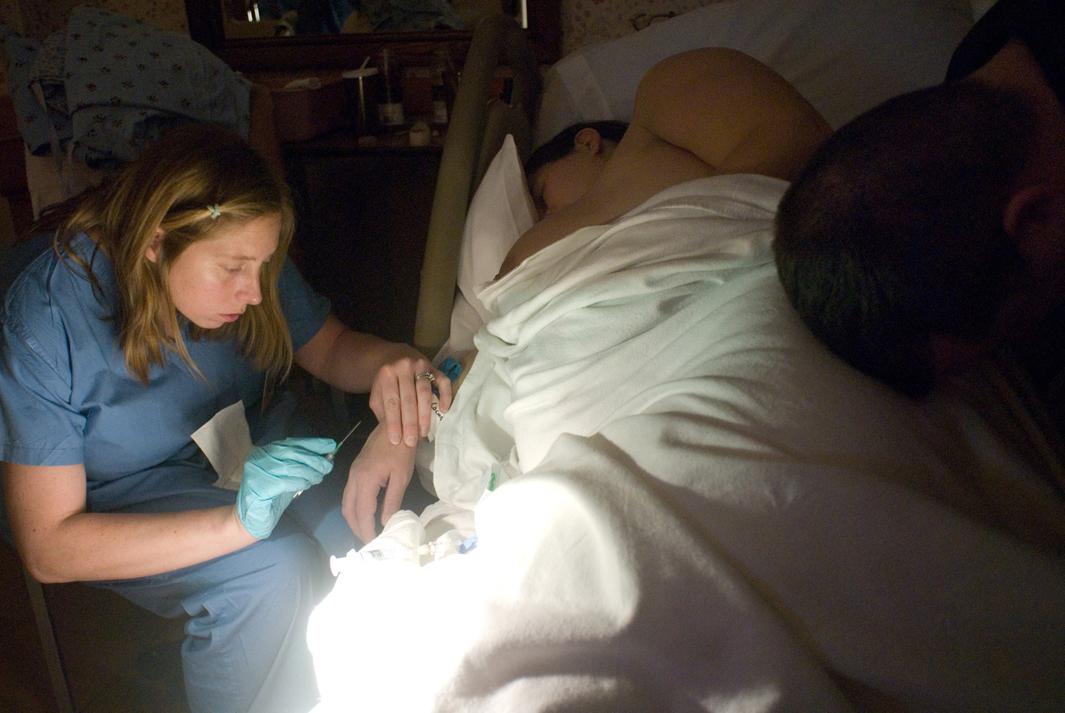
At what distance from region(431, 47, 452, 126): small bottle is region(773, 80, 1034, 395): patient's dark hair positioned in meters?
1.27

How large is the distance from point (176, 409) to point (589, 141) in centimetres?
78

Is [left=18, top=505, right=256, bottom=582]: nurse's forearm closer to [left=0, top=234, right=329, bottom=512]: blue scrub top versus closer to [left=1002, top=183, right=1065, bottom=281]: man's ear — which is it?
[left=0, top=234, right=329, bottom=512]: blue scrub top

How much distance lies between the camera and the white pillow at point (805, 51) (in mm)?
1320

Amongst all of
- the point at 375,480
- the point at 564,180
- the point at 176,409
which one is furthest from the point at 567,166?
the point at 176,409

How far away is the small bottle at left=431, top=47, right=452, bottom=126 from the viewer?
1.74 metres

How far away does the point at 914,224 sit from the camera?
562mm

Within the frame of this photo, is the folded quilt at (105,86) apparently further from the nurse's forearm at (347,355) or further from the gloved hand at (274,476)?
the gloved hand at (274,476)

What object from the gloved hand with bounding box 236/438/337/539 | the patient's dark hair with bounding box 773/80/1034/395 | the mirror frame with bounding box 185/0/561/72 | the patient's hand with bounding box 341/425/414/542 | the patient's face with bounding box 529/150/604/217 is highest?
the mirror frame with bounding box 185/0/561/72

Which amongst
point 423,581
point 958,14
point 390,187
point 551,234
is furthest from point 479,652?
point 958,14

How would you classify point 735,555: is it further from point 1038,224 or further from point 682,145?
point 682,145

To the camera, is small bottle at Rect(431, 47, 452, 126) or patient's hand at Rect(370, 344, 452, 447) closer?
patient's hand at Rect(370, 344, 452, 447)

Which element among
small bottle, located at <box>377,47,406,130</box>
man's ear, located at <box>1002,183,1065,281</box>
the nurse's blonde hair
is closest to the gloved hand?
the nurse's blonde hair

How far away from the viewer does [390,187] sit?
5.36 feet

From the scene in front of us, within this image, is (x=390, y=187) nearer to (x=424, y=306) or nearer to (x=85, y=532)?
(x=424, y=306)
